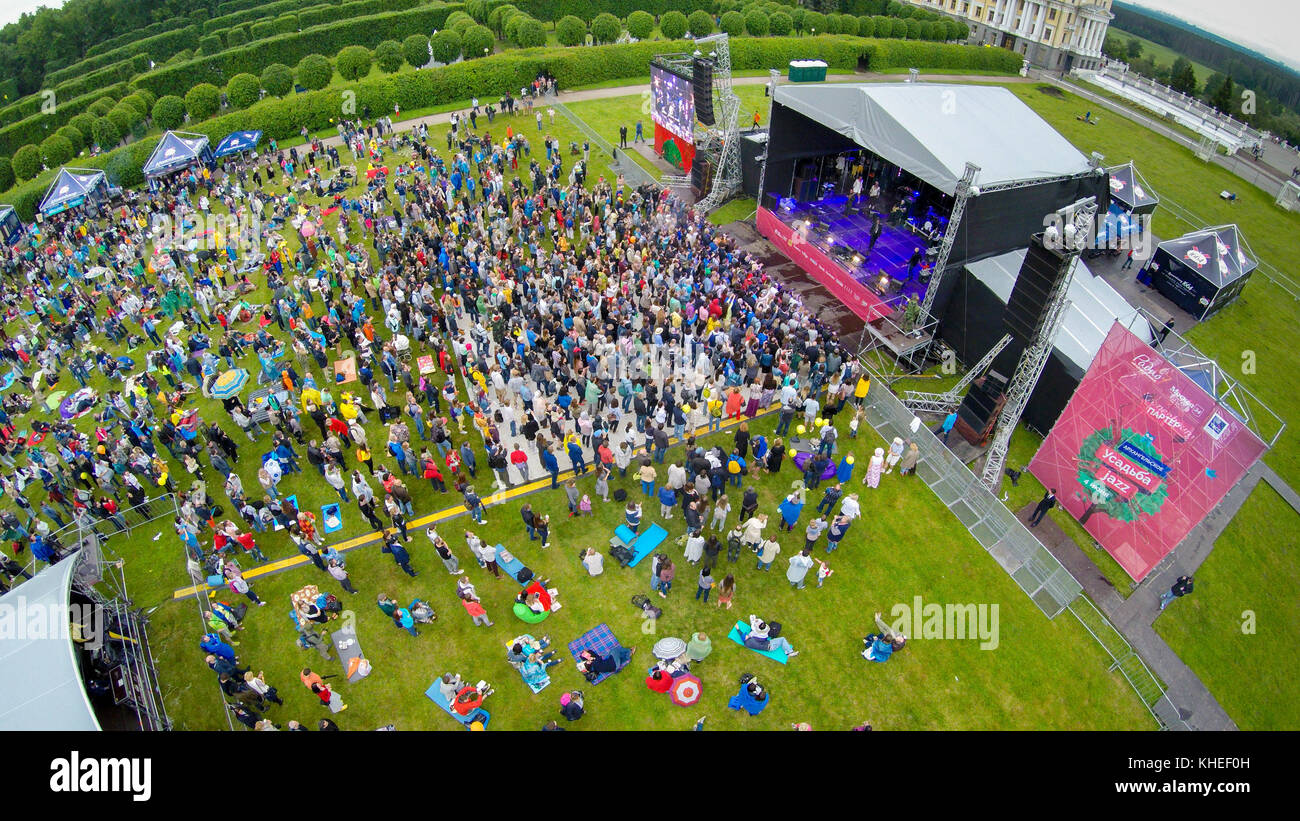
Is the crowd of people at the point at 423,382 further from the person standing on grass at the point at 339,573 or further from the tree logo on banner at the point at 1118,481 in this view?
the tree logo on banner at the point at 1118,481

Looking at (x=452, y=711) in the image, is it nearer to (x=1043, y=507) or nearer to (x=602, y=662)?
(x=602, y=662)

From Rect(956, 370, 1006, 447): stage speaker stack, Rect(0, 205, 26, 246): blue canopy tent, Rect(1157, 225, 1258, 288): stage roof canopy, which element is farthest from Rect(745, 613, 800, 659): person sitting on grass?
Rect(0, 205, 26, 246): blue canopy tent

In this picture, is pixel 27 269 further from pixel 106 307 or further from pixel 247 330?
pixel 247 330

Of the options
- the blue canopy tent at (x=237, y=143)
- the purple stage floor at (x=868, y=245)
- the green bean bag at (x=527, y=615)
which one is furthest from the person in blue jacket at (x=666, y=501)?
the blue canopy tent at (x=237, y=143)

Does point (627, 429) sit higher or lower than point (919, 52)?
lower

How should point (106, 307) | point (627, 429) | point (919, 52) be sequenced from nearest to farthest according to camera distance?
1. point (627, 429)
2. point (106, 307)
3. point (919, 52)

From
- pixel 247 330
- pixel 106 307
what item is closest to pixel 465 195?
pixel 247 330

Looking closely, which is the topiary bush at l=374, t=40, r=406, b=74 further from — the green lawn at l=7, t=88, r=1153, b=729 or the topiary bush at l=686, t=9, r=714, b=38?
the green lawn at l=7, t=88, r=1153, b=729
